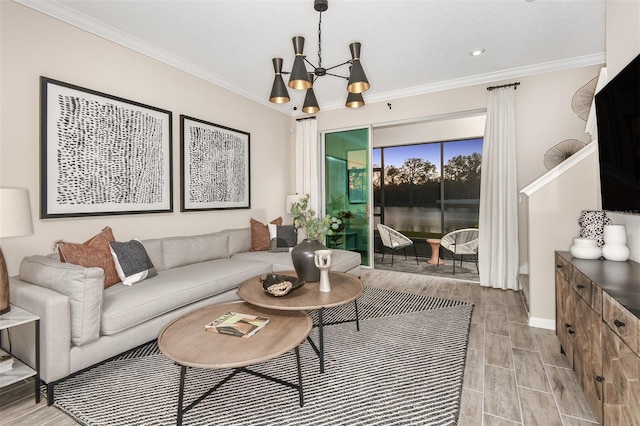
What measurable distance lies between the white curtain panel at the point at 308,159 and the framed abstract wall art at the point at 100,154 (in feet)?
7.95

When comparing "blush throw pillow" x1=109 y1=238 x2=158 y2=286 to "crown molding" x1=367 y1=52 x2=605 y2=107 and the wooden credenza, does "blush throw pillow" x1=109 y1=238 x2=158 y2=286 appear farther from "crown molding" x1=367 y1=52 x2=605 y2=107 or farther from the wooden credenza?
"crown molding" x1=367 y1=52 x2=605 y2=107

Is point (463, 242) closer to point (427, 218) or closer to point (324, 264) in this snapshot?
point (427, 218)

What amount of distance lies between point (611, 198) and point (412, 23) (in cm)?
217

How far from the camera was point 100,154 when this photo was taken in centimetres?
281

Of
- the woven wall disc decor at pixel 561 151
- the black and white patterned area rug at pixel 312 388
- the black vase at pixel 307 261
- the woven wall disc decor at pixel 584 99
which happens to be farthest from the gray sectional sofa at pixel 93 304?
the woven wall disc decor at pixel 584 99

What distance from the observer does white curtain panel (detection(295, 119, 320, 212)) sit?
5.36m

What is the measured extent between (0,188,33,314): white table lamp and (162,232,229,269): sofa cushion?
1.27 m

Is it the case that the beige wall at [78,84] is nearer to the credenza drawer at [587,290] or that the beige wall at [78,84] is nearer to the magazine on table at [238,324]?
the magazine on table at [238,324]

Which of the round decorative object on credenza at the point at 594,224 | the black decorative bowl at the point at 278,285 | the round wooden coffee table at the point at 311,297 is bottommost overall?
the round wooden coffee table at the point at 311,297

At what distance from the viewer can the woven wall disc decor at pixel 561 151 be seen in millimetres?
3615

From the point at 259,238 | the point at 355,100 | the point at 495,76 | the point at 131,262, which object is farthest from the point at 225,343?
the point at 495,76

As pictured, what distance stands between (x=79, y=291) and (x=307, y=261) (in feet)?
5.02

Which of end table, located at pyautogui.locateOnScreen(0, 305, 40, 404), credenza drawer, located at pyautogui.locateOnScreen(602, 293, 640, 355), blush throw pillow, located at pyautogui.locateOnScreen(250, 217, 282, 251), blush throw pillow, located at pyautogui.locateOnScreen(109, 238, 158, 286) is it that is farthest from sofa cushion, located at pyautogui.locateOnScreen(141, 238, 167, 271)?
credenza drawer, located at pyautogui.locateOnScreen(602, 293, 640, 355)

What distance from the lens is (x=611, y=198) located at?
6.46 ft
